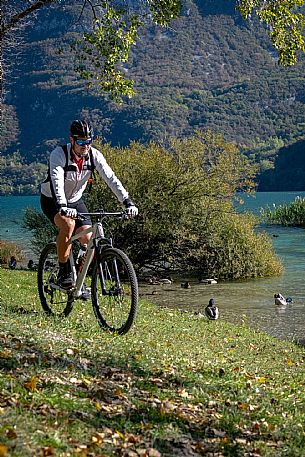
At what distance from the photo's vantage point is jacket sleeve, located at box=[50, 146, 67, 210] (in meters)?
9.04

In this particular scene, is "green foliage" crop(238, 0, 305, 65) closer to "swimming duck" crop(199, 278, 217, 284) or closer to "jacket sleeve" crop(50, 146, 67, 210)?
"jacket sleeve" crop(50, 146, 67, 210)

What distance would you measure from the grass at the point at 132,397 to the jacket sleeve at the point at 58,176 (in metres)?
1.69

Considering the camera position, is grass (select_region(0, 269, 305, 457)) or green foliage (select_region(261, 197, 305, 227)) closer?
grass (select_region(0, 269, 305, 457))

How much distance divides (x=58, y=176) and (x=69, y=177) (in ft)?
1.10

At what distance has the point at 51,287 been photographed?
10773 mm

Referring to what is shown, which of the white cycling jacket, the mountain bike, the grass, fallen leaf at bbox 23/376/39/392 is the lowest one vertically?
the grass

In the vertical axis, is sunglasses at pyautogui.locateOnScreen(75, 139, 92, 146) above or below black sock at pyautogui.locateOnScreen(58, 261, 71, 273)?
above

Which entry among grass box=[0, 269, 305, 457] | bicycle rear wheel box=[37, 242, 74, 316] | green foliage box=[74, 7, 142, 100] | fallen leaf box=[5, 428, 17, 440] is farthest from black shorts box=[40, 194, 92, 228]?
green foliage box=[74, 7, 142, 100]

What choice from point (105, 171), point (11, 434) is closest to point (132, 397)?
point (11, 434)

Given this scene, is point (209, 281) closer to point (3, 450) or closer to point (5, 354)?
point (5, 354)

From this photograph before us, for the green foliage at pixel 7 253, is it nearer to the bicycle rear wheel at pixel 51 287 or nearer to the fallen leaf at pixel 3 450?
the bicycle rear wheel at pixel 51 287

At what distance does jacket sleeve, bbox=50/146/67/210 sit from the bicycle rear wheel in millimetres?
1636

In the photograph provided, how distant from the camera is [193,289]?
2591cm

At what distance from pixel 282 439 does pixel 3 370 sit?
2686 millimetres
